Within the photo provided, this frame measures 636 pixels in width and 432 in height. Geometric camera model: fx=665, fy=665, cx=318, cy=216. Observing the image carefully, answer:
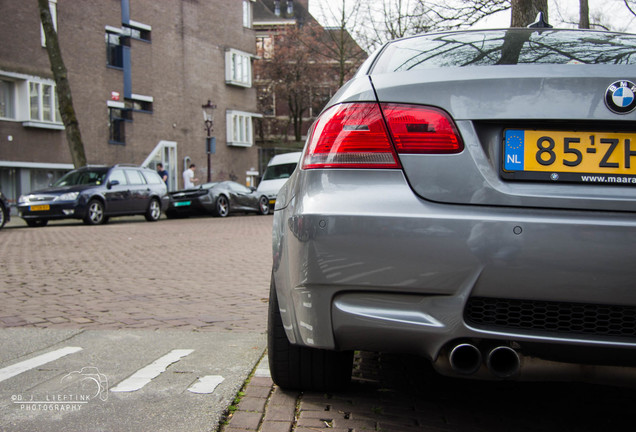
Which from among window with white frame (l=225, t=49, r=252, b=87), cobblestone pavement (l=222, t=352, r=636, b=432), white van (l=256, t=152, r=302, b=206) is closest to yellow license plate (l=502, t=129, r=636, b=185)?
cobblestone pavement (l=222, t=352, r=636, b=432)

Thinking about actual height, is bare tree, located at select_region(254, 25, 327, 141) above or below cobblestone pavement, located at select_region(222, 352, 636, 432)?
above

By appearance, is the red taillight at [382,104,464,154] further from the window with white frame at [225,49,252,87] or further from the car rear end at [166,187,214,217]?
the window with white frame at [225,49,252,87]

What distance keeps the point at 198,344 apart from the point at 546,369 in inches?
92.2

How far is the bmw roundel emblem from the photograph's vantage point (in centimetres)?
215

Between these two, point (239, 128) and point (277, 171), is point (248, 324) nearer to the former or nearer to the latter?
point (277, 171)

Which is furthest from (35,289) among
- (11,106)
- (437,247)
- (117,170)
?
(11,106)

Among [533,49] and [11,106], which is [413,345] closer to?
[533,49]

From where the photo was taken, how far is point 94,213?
17.8m

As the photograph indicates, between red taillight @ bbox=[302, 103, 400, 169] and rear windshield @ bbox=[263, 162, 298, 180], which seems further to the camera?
rear windshield @ bbox=[263, 162, 298, 180]

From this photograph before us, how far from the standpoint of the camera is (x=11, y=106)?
24891 mm

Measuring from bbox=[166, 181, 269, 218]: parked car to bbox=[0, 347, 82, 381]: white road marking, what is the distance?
1806cm

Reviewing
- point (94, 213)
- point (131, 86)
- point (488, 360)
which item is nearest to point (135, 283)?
point (488, 360)

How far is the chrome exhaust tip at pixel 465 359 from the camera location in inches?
85.5

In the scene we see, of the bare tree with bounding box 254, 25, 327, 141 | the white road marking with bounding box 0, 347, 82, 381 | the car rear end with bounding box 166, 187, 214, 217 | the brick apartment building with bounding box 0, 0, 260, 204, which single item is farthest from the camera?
the bare tree with bounding box 254, 25, 327, 141
